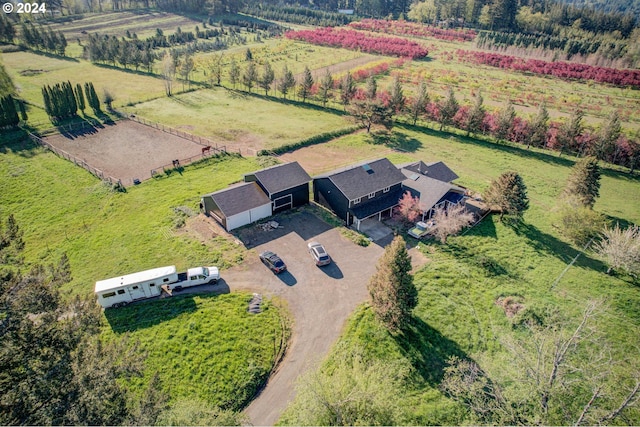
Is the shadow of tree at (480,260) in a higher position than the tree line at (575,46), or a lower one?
lower

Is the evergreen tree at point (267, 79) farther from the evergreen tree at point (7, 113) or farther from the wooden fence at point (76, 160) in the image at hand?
the evergreen tree at point (7, 113)

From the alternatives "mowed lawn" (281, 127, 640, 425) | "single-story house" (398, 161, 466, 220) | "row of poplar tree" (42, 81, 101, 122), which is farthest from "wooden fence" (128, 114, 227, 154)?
"mowed lawn" (281, 127, 640, 425)

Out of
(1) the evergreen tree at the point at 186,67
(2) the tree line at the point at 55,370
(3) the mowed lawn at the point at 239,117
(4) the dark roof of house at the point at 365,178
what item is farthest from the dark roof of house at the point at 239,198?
(1) the evergreen tree at the point at 186,67

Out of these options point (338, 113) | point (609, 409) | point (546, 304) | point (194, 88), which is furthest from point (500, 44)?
point (609, 409)

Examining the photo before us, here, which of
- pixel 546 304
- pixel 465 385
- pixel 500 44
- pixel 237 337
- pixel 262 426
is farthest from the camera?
pixel 500 44

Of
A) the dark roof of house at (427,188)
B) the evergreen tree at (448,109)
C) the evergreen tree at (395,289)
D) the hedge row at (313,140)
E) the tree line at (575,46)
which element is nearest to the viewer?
the evergreen tree at (395,289)

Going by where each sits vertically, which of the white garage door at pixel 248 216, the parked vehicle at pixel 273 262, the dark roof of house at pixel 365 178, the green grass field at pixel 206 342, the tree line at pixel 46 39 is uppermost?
the tree line at pixel 46 39

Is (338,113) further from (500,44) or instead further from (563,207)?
(500,44)
